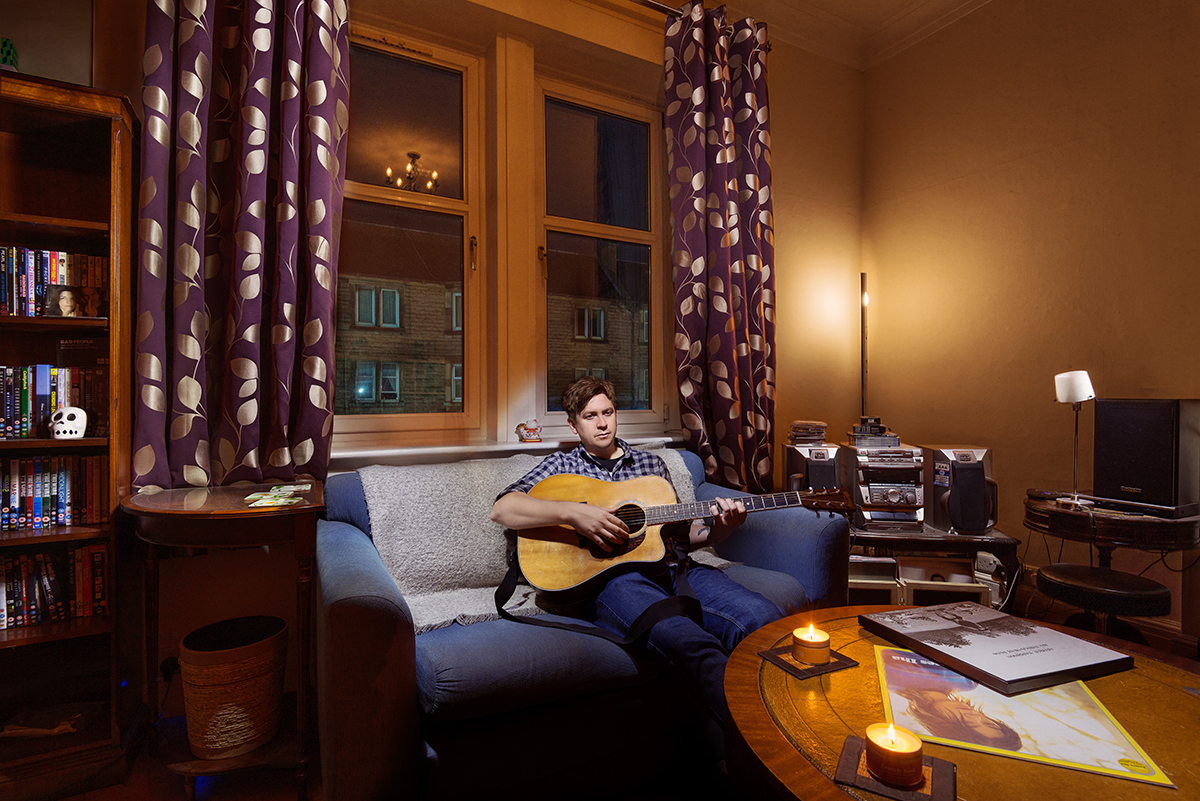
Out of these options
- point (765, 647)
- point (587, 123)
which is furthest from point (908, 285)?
point (765, 647)

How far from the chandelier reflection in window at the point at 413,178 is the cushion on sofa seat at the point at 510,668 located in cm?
166

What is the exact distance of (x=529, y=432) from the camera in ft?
7.13

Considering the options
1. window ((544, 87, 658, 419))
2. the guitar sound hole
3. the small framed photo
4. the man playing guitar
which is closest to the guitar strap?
the man playing guitar

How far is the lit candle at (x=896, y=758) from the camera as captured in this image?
2.15ft

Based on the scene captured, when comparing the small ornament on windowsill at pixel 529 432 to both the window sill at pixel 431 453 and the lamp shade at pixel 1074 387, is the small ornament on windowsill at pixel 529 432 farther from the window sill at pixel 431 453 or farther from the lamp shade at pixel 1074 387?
the lamp shade at pixel 1074 387

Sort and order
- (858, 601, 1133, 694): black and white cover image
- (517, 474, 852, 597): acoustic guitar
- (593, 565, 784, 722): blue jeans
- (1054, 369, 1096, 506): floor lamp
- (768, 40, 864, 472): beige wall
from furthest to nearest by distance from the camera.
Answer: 1. (768, 40, 864, 472): beige wall
2. (1054, 369, 1096, 506): floor lamp
3. (517, 474, 852, 597): acoustic guitar
4. (593, 565, 784, 722): blue jeans
5. (858, 601, 1133, 694): black and white cover image

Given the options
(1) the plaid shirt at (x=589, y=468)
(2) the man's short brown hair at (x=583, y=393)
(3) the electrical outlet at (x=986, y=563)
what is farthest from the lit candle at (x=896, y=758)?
(3) the electrical outlet at (x=986, y=563)

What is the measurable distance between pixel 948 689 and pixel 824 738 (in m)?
0.25

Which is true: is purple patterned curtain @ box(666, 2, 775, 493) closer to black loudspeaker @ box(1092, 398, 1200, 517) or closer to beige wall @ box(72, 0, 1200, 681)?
beige wall @ box(72, 0, 1200, 681)

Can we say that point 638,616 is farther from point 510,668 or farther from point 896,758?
point 896,758

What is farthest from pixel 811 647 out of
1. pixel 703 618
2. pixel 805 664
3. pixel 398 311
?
pixel 398 311

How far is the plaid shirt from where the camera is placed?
170cm

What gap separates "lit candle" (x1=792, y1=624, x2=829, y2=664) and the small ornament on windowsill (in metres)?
1.32

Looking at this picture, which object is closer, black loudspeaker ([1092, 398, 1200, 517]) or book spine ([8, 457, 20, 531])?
book spine ([8, 457, 20, 531])
